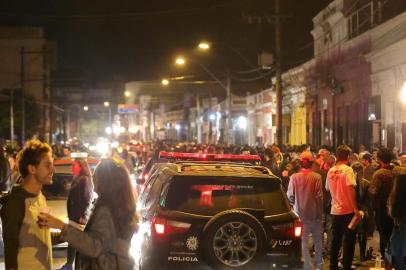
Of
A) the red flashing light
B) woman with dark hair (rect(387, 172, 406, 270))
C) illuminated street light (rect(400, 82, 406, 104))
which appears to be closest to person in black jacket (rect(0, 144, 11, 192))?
the red flashing light

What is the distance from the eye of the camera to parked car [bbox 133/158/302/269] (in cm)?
765

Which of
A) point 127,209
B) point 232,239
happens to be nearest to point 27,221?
point 127,209

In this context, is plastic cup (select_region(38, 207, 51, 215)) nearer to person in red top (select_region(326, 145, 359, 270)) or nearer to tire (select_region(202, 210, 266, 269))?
tire (select_region(202, 210, 266, 269))

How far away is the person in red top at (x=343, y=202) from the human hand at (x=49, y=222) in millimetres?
6537

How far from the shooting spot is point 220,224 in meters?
7.62

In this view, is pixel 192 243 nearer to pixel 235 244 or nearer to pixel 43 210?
pixel 235 244

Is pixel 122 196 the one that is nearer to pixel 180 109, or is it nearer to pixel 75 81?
pixel 180 109

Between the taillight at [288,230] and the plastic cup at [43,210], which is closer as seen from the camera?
the plastic cup at [43,210]

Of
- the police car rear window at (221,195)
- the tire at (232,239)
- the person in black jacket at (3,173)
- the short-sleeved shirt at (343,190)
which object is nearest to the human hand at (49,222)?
the tire at (232,239)

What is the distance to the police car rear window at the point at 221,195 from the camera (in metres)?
7.95

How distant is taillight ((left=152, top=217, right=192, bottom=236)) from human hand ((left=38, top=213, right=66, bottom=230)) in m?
2.92

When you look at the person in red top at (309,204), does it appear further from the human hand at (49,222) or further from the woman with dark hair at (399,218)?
the human hand at (49,222)

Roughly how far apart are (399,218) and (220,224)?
2992mm

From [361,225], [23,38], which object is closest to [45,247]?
[361,225]
